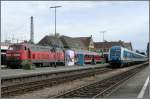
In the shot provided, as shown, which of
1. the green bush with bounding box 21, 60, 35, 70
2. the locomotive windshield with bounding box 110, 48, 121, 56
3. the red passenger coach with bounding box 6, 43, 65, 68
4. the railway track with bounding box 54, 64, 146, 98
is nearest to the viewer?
the railway track with bounding box 54, 64, 146, 98

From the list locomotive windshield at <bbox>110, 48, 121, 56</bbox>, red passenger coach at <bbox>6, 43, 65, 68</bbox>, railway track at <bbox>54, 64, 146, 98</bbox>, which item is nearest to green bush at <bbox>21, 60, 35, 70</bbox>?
red passenger coach at <bbox>6, 43, 65, 68</bbox>

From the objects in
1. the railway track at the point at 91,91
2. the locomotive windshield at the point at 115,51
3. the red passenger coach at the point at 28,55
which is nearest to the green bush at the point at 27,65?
the red passenger coach at the point at 28,55

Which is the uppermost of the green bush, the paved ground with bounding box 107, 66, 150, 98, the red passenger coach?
the red passenger coach

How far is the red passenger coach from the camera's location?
4550 centimetres

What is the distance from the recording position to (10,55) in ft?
150

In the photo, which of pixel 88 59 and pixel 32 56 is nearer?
pixel 32 56

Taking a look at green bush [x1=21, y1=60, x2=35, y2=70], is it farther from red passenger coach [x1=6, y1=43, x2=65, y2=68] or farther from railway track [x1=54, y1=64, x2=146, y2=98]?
railway track [x1=54, y1=64, x2=146, y2=98]

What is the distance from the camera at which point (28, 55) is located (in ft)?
153

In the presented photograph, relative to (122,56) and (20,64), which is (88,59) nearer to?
(122,56)

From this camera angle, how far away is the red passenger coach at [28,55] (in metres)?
45.5

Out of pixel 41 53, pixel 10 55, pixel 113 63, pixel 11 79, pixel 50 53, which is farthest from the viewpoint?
pixel 113 63

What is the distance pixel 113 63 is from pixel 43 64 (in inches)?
514

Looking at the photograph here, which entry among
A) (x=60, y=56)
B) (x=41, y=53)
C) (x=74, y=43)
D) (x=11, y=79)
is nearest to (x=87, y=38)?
(x=74, y=43)

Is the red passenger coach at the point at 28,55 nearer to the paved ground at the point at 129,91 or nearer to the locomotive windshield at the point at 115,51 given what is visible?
the locomotive windshield at the point at 115,51
